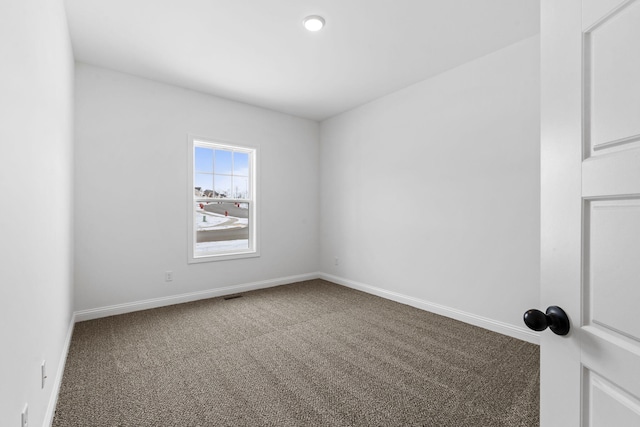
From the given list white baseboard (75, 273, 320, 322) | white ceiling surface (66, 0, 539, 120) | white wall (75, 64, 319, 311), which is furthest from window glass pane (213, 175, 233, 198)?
white baseboard (75, 273, 320, 322)

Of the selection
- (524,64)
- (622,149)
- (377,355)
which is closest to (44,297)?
(377,355)

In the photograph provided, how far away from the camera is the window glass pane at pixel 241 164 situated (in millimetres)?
4441

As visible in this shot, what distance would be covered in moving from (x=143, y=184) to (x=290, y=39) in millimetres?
2319

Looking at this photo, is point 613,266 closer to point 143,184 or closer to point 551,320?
point 551,320

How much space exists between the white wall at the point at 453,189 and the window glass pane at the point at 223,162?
1718mm

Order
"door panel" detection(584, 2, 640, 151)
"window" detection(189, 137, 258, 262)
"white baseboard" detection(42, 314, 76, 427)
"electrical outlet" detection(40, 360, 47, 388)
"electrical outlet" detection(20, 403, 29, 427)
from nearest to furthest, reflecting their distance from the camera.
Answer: "door panel" detection(584, 2, 640, 151)
"electrical outlet" detection(20, 403, 29, 427)
"electrical outlet" detection(40, 360, 47, 388)
"white baseboard" detection(42, 314, 76, 427)
"window" detection(189, 137, 258, 262)

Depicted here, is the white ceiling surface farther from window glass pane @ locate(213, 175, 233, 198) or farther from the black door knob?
the black door knob

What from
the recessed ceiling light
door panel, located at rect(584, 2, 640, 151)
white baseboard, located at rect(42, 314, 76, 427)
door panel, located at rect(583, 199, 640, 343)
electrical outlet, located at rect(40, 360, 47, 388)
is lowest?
white baseboard, located at rect(42, 314, 76, 427)

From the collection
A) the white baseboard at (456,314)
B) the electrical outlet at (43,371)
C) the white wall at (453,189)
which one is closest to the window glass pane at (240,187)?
the white wall at (453,189)

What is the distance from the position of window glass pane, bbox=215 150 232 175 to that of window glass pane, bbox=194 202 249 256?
0.46 meters

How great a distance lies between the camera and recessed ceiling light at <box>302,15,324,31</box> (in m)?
2.48

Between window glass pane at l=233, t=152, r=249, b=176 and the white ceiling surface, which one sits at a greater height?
the white ceiling surface

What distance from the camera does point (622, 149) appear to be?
0.57 m

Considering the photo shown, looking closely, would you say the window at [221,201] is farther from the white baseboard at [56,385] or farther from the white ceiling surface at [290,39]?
the white baseboard at [56,385]
